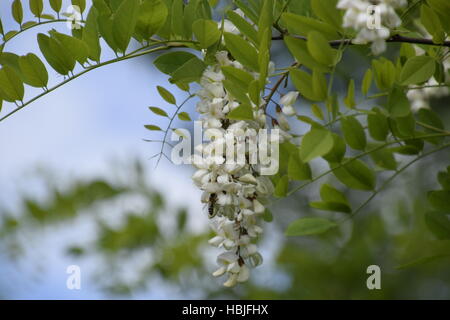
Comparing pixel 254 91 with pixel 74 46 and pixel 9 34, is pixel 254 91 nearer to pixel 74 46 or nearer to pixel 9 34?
pixel 74 46

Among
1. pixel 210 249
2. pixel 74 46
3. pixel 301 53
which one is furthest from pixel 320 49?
pixel 210 249

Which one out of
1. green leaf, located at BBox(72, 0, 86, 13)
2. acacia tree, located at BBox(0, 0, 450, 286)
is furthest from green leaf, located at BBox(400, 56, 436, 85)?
green leaf, located at BBox(72, 0, 86, 13)

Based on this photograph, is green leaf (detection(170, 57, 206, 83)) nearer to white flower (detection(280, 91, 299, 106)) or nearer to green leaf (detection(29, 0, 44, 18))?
white flower (detection(280, 91, 299, 106))

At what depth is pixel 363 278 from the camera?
183cm

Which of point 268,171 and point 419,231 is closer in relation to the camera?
point 268,171

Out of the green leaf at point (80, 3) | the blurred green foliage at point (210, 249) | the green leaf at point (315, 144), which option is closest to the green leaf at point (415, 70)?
the green leaf at point (315, 144)

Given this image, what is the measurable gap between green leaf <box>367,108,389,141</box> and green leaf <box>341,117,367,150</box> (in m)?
0.02

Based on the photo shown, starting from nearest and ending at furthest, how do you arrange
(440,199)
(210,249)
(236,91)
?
1. (236,91)
2. (440,199)
3. (210,249)

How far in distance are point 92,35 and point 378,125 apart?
0.27 metres

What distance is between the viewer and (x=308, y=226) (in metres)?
0.53

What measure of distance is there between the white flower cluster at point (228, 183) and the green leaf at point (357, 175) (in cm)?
9

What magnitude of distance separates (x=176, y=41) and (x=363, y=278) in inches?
55.7
